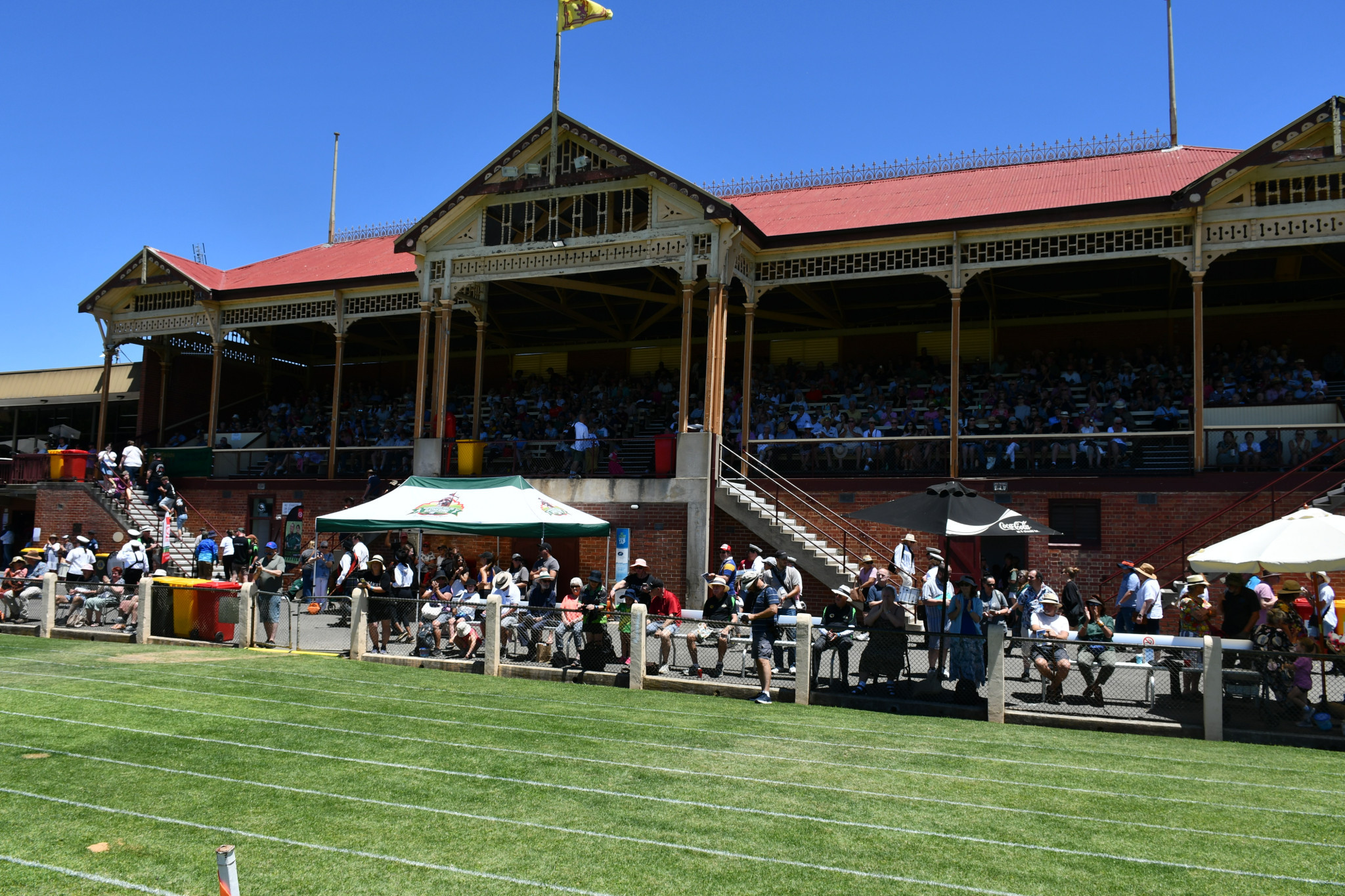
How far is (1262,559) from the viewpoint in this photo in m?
11.8

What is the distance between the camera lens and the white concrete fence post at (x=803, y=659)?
41.0 ft

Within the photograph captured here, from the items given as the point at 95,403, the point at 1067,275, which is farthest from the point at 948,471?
the point at 95,403

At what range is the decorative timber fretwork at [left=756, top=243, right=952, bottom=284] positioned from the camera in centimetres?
2020

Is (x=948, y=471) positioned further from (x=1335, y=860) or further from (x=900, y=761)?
(x=1335, y=860)

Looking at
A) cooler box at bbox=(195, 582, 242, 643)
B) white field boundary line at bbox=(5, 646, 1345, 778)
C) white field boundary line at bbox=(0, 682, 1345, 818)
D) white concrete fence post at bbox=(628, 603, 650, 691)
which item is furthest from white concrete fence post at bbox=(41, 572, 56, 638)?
white concrete fence post at bbox=(628, 603, 650, 691)

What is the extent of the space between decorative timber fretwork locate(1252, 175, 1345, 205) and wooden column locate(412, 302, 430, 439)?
16478mm

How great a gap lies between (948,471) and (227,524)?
17334mm

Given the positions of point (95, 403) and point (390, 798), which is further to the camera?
point (95, 403)

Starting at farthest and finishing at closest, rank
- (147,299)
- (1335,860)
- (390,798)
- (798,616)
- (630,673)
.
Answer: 1. (147,299)
2. (630,673)
3. (798,616)
4. (390,798)
5. (1335,860)

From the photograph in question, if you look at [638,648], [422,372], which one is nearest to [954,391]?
[638,648]

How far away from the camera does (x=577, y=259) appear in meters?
21.8

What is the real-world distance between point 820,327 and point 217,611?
52.2 ft

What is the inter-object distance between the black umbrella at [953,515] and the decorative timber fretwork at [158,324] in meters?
21.0

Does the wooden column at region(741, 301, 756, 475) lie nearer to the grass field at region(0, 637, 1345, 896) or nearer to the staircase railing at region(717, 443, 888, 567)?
the staircase railing at region(717, 443, 888, 567)
